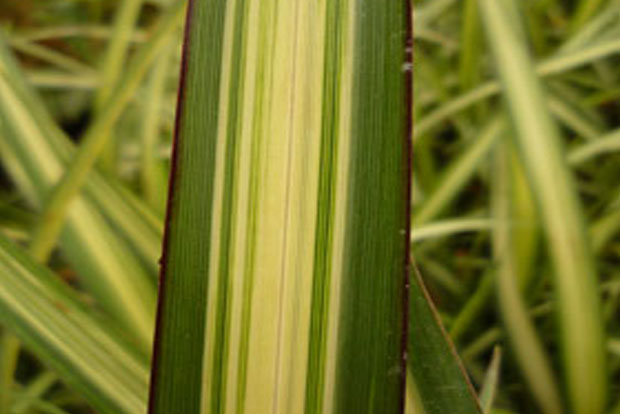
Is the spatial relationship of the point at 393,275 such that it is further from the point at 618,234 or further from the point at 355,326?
the point at 618,234

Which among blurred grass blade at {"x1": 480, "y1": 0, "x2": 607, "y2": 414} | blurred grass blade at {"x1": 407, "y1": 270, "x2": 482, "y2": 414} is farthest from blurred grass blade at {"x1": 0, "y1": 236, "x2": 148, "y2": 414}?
blurred grass blade at {"x1": 480, "y1": 0, "x2": 607, "y2": 414}

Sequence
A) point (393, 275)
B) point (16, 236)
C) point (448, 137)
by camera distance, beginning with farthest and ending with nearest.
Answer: point (448, 137) < point (16, 236) < point (393, 275)

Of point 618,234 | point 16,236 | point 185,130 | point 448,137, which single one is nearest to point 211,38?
point 185,130

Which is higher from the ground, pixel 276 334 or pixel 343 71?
pixel 343 71

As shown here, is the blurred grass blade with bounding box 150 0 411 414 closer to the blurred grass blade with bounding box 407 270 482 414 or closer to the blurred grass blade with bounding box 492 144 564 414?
the blurred grass blade with bounding box 407 270 482 414

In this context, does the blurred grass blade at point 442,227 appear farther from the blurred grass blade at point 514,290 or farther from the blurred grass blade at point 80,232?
the blurred grass blade at point 80,232

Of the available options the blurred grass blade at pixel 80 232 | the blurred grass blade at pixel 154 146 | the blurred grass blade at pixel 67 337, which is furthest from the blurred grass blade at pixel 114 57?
the blurred grass blade at pixel 67 337

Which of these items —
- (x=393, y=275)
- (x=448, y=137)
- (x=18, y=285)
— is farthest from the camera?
(x=448, y=137)
